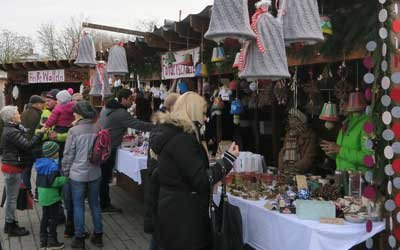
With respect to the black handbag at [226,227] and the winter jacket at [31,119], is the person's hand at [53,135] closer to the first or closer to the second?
the winter jacket at [31,119]

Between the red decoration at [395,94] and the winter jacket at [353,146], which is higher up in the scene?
the red decoration at [395,94]

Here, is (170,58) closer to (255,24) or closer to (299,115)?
(299,115)

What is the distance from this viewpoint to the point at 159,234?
3.13 meters

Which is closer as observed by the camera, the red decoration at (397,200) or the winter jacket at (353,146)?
the red decoration at (397,200)

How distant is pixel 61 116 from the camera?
588cm

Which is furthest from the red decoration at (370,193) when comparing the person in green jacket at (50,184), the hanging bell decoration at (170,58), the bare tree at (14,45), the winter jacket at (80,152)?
the bare tree at (14,45)

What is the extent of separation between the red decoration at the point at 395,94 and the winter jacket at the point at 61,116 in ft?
13.4

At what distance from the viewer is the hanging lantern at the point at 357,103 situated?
3949 mm

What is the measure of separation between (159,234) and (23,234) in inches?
133

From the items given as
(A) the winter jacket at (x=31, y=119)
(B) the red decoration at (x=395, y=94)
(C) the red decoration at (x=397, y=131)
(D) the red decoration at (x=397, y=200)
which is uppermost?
(B) the red decoration at (x=395, y=94)

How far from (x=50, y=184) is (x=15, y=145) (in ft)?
2.73

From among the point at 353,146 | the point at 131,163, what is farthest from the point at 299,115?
the point at 131,163

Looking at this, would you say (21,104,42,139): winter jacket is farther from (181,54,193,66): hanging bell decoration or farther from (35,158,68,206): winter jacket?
(181,54,193,66): hanging bell decoration

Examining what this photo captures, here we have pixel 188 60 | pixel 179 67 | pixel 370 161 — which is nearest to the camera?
pixel 370 161
